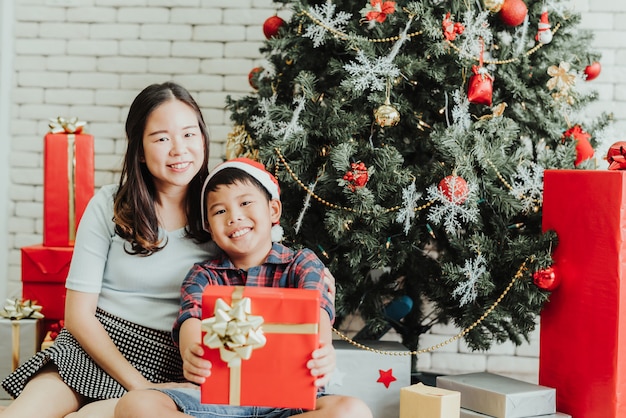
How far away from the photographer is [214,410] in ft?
5.39

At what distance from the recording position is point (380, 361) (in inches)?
88.6

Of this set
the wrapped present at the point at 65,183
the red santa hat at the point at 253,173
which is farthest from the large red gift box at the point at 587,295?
the wrapped present at the point at 65,183

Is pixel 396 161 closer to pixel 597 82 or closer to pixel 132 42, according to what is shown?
pixel 597 82

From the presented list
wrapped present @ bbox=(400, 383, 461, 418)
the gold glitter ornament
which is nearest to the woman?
the gold glitter ornament

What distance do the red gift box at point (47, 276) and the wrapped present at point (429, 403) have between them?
1.31 m

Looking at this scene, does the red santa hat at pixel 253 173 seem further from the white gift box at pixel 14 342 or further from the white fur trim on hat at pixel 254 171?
the white gift box at pixel 14 342

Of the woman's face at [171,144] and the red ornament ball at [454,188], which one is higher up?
the woman's face at [171,144]

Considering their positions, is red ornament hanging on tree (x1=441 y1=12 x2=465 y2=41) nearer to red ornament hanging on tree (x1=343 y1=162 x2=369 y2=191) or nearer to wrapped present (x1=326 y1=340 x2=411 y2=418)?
red ornament hanging on tree (x1=343 y1=162 x2=369 y2=191)

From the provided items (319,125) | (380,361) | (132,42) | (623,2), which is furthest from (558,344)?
(132,42)

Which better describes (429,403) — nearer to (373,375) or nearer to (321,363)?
(373,375)

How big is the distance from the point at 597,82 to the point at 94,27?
222cm

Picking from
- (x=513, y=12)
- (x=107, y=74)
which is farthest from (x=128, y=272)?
(x=513, y=12)

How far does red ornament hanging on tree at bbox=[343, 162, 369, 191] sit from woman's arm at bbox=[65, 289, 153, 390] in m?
0.83

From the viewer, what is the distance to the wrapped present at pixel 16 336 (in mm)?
2338
